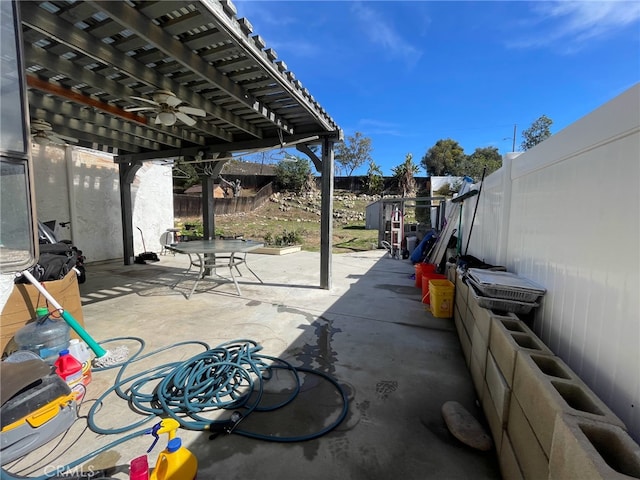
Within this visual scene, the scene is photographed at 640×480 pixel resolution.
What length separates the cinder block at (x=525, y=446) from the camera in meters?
1.06

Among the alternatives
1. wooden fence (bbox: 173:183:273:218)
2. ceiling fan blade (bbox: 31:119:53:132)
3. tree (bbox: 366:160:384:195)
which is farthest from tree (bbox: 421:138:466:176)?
ceiling fan blade (bbox: 31:119:53:132)

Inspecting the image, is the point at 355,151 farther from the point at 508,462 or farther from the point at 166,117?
the point at 508,462

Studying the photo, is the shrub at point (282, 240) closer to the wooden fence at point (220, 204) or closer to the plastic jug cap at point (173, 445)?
the wooden fence at point (220, 204)

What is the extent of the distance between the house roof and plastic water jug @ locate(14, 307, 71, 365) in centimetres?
232

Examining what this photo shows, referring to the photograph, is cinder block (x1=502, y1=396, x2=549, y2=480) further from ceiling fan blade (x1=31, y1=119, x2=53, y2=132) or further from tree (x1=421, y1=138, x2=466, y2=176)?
tree (x1=421, y1=138, x2=466, y2=176)

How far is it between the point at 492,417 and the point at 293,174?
23043 mm

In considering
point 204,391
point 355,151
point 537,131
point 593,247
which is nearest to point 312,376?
point 204,391

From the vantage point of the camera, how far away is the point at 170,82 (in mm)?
3355

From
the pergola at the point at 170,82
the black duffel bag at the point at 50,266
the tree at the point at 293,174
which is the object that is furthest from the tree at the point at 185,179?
the black duffel bag at the point at 50,266

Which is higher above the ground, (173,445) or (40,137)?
(40,137)

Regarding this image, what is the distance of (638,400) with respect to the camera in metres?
1.06

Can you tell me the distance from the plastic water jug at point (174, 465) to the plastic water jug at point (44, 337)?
4.77 ft

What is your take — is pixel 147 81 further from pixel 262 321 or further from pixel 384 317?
pixel 384 317

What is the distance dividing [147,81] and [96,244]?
5850mm
